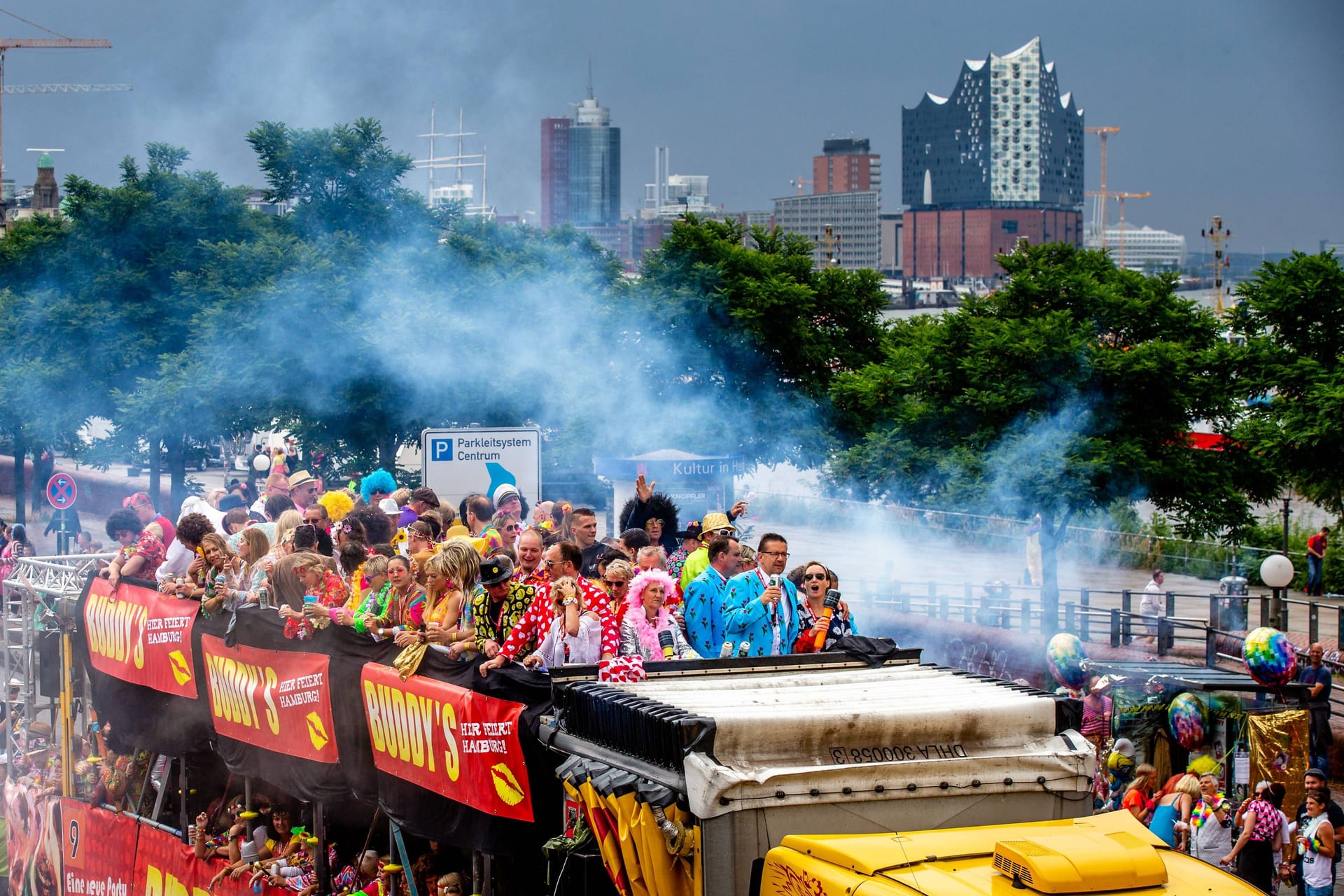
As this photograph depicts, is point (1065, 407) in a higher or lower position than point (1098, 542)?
higher

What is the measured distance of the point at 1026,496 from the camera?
20406 mm

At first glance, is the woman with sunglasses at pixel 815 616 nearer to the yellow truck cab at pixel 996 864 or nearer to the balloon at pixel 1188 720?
the yellow truck cab at pixel 996 864

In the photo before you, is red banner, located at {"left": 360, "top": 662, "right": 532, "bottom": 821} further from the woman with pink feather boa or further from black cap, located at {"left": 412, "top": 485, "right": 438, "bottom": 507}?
black cap, located at {"left": 412, "top": 485, "right": 438, "bottom": 507}

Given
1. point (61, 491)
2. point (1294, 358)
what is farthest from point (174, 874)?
point (1294, 358)

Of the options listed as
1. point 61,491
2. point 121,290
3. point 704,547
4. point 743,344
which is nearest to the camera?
point 704,547

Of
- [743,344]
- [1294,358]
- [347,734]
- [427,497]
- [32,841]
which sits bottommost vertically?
[32,841]

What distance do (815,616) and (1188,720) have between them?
4.65 m

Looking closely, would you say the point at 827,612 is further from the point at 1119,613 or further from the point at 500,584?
the point at 1119,613

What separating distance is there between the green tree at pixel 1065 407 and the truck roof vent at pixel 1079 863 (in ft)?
48.0

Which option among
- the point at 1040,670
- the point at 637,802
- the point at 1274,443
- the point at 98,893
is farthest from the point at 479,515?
the point at 1274,443

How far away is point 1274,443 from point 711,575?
13.9m

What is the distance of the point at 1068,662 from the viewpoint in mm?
11898

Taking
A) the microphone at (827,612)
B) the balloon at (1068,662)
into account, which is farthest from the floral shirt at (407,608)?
the balloon at (1068,662)

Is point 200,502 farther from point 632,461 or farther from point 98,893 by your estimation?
point 632,461
